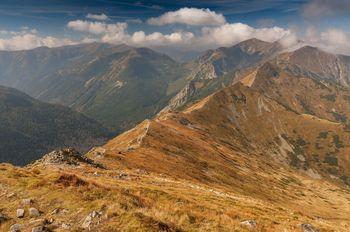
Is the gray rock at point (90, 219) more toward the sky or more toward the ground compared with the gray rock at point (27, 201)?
more toward the sky

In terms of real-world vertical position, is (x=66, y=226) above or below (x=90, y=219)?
below

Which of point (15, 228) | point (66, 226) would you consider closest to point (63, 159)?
point (15, 228)

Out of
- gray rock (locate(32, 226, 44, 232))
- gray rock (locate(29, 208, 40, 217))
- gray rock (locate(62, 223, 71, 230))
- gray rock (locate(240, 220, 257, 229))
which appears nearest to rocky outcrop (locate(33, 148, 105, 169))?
gray rock (locate(29, 208, 40, 217))

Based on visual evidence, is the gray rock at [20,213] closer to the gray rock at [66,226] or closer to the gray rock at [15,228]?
the gray rock at [15,228]

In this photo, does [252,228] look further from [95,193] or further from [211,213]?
[95,193]

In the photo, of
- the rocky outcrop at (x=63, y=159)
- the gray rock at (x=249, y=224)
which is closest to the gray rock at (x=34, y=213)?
the gray rock at (x=249, y=224)

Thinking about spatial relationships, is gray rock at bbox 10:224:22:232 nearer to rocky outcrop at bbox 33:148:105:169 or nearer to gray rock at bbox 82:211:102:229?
gray rock at bbox 82:211:102:229

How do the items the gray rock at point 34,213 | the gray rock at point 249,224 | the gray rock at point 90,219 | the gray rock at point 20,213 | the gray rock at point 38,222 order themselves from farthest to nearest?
the gray rock at point 249,224 < the gray rock at point 34,213 < the gray rock at point 20,213 < the gray rock at point 38,222 < the gray rock at point 90,219

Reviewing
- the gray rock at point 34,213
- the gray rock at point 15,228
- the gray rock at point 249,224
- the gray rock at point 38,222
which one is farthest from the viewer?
the gray rock at point 249,224

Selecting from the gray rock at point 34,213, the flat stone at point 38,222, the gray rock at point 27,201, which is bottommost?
the gray rock at point 27,201

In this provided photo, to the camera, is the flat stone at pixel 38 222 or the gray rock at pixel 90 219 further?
the flat stone at pixel 38 222

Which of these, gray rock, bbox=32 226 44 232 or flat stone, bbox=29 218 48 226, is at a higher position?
gray rock, bbox=32 226 44 232

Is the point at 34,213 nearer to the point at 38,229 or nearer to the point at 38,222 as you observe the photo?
the point at 38,222

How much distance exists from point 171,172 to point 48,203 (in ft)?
253
